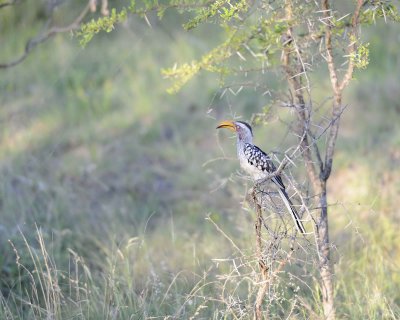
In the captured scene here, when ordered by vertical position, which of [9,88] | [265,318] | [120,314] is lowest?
[120,314]

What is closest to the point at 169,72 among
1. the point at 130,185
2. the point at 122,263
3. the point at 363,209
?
the point at 122,263

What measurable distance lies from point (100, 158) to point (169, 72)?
124 inches

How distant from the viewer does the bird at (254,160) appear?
3906 millimetres

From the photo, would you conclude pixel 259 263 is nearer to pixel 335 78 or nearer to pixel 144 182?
pixel 335 78

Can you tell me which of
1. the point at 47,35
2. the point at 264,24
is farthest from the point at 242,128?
the point at 47,35

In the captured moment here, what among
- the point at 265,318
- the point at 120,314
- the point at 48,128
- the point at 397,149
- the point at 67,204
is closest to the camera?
the point at 265,318

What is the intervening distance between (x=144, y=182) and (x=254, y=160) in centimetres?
295

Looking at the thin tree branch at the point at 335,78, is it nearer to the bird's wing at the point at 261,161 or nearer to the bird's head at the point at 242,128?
the bird's wing at the point at 261,161

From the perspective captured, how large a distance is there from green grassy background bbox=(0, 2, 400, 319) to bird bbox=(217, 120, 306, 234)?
0.20 metres

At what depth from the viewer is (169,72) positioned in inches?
167

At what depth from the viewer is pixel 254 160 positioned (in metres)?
4.04

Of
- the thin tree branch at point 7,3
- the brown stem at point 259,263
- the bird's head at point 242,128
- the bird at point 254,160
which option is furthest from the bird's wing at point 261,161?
the thin tree branch at point 7,3

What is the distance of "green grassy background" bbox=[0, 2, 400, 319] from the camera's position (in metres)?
4.30

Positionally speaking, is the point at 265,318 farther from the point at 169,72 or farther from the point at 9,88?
the point at 9,88
